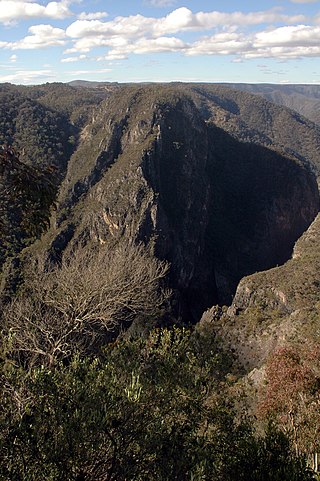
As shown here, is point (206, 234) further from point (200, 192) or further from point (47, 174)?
point (47, 174)

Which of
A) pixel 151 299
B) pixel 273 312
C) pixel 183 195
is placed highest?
pixel 151 299

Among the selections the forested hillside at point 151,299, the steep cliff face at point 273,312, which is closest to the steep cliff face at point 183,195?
the forested hillside at point 151,299

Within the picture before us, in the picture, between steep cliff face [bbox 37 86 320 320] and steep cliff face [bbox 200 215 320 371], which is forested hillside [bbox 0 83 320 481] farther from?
steep cliff face [bbox 37 86 320 320]

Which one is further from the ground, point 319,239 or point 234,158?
point 234,158

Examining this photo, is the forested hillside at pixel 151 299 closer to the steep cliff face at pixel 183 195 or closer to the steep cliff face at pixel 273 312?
the steep cliff face at pixel 273 312

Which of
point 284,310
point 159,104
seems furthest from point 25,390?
point 159,104

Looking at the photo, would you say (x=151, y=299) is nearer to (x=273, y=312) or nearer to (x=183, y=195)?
(x=273, y=312)

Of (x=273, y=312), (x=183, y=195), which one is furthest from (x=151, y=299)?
(x=183, y=195)
